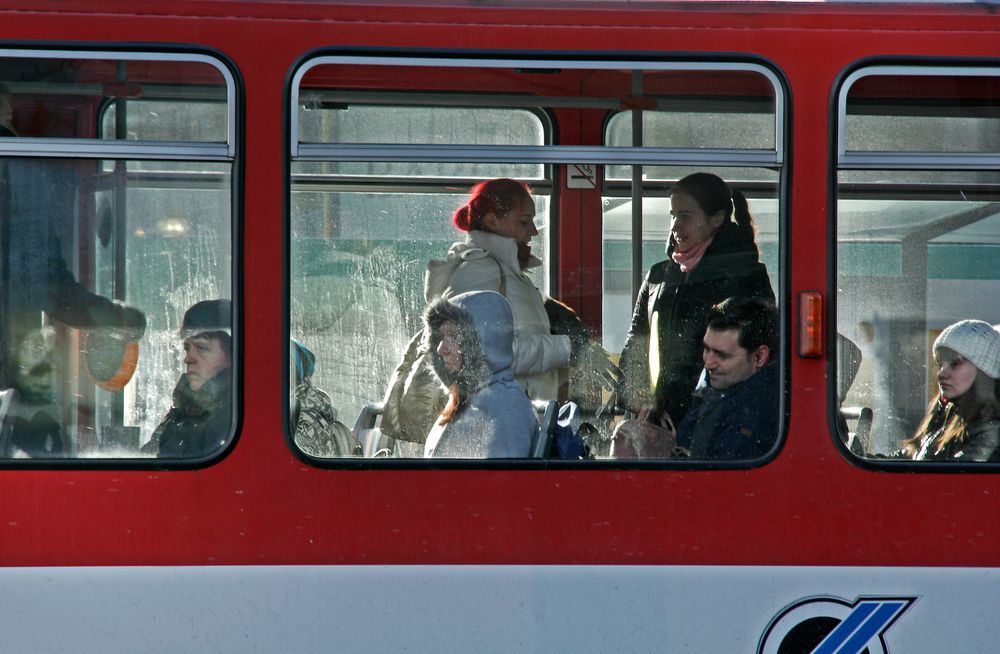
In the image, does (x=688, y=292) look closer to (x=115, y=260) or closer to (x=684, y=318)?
(x=684, y=318)

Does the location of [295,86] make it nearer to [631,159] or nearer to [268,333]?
[268,333]

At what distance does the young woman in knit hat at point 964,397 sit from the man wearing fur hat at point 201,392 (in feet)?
6.42

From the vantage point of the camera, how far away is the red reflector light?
309cm

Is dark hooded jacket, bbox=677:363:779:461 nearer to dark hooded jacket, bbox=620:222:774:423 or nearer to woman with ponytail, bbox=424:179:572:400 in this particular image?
dark hooded jacket, bbox=620:222:774:423

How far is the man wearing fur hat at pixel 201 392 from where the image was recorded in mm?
3094

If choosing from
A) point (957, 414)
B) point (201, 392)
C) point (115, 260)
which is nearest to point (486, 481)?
point (201, 392)

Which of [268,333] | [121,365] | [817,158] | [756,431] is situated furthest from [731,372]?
[121,365]

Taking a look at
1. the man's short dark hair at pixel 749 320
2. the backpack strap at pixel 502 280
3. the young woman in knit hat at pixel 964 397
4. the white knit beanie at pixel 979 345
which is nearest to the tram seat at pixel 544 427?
the backpack strap at pixel 502 280

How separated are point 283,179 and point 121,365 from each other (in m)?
0.70

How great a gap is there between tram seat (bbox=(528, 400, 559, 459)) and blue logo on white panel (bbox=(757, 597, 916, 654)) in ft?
2.64

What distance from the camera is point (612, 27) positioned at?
10.2 ft

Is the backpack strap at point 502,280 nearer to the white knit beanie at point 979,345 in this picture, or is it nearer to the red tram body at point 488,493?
the red tram body at point 488,493

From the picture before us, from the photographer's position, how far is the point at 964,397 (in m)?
3.22

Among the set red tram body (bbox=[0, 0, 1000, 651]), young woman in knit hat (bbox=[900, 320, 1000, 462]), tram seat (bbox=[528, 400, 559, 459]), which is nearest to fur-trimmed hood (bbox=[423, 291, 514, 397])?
tram seat (bbox=[528, 400, 559, 459])
